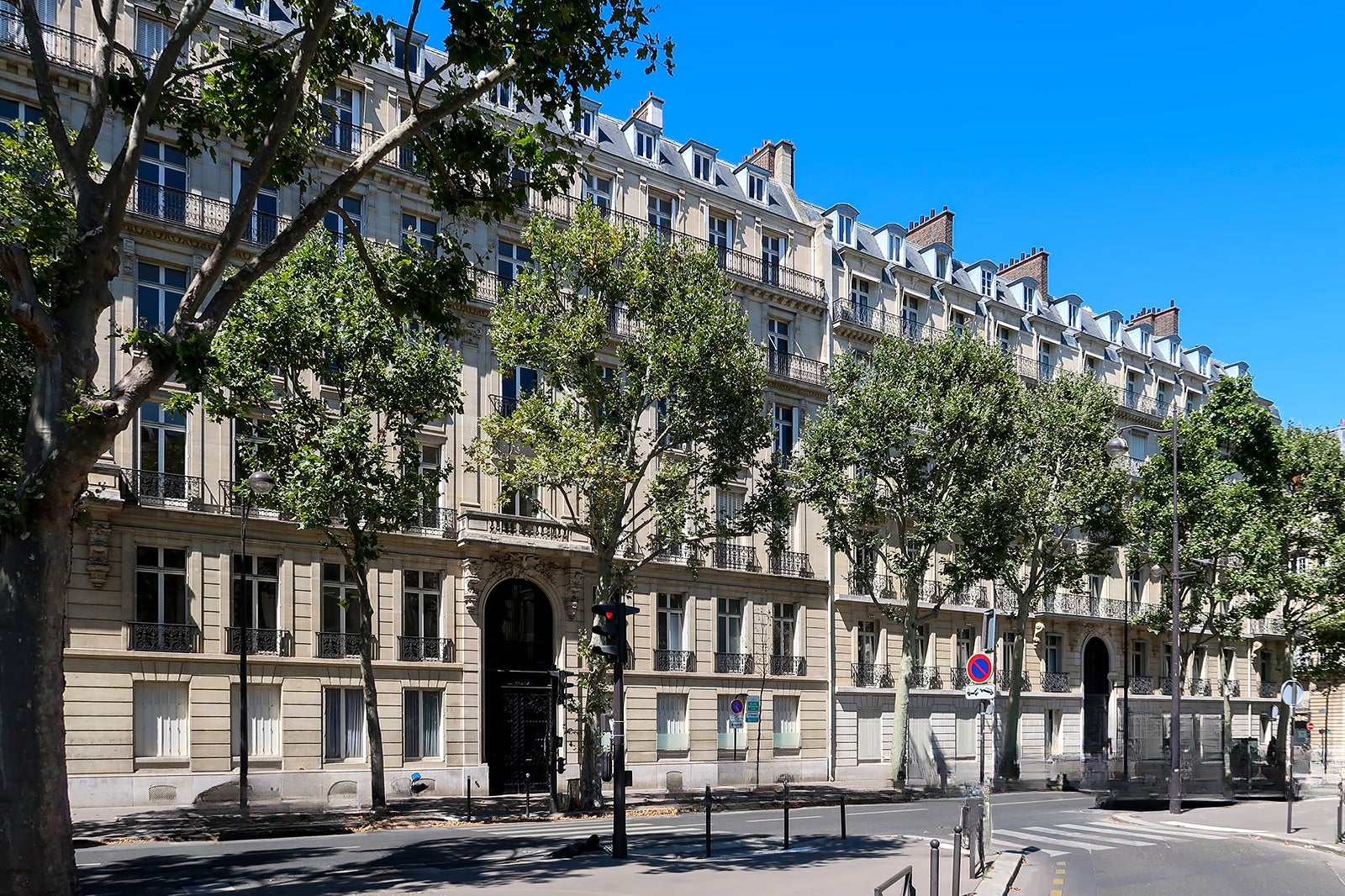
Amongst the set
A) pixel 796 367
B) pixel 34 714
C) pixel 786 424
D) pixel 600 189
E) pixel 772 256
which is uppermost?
pixel 600 189

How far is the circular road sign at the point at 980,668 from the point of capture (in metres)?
15.2

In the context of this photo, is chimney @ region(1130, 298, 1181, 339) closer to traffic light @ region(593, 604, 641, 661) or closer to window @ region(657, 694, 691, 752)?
window @ region(657, 694, 691, 752)

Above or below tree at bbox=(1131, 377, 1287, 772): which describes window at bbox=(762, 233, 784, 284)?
above

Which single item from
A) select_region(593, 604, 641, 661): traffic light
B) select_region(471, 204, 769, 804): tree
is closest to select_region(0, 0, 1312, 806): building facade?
select_region(471, 204, 769, 804): tree

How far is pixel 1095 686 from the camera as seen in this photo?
51.4 metres

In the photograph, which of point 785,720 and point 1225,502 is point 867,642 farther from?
point 1225,502

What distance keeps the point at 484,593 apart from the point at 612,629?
16603 millimetres

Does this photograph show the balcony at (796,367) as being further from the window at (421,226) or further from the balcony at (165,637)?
the balcony at (165,637)

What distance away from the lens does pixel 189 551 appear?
26.7 metres

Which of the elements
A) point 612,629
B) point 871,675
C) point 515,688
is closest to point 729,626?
point 871,675

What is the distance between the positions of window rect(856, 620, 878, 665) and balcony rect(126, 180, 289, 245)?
968 inches

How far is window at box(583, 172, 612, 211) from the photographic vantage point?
35.7 meters

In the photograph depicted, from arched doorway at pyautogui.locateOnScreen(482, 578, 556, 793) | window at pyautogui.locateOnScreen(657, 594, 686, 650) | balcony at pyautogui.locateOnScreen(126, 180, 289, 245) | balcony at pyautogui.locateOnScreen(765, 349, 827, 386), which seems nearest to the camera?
balcony at pyautogui.locateOnScreen(126, 180, 289, 245)

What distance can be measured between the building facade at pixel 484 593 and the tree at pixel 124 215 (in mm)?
3811
